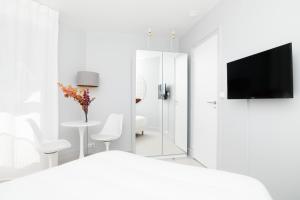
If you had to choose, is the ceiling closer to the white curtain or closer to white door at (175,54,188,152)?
the white curtain

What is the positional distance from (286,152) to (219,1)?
2.10 meters

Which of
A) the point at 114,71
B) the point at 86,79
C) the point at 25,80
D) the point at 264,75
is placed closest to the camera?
the point at 264,75

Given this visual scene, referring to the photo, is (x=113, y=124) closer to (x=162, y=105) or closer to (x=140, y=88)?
(x=140, y=88)

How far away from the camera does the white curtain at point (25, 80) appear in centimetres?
220

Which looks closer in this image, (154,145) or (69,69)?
(69,69)

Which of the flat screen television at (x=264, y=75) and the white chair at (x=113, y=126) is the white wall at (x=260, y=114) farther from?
the white chair at (x=113, y=126)

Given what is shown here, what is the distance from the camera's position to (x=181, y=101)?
3.49m

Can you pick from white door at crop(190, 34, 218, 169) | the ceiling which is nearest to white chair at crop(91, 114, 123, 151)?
white door at crop(190, 34, 218, 169)

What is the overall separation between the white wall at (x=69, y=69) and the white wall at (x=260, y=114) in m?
2.60

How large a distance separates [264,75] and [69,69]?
3.17m

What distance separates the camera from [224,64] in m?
2.38

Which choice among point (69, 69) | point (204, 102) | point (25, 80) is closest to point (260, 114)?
point (204, 102)

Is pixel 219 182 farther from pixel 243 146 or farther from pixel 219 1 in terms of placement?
pixel 219 1

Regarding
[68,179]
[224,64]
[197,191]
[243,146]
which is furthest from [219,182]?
[224,64]
